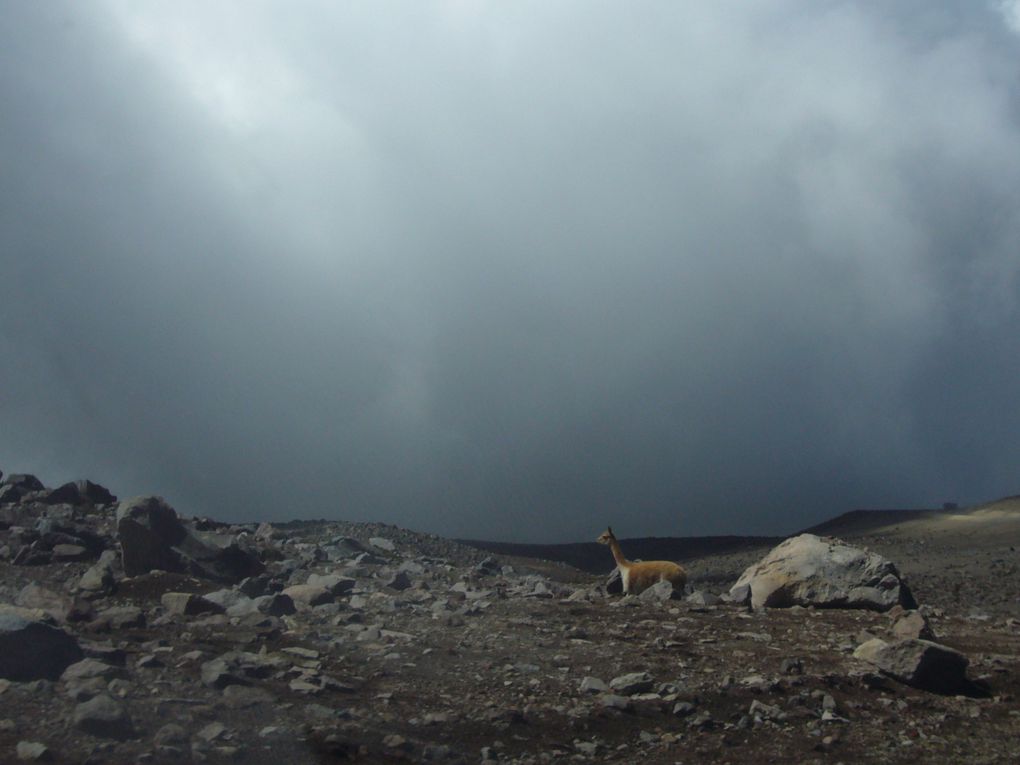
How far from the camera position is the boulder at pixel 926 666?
11289 millimetres

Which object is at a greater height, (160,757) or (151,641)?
(151,641)

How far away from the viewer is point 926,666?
11.3 metres

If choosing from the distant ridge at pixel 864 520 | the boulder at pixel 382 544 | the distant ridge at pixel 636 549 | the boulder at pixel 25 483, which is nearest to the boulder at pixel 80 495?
the boulder at pixel 25 483

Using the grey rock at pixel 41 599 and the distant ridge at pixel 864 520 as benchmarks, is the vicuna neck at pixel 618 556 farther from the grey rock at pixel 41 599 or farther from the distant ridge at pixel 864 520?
the distant ridge at pixel 864 520

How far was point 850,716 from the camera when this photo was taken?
10.4m

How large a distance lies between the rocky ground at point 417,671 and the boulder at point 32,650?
0.7 inches

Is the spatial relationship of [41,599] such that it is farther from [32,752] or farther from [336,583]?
[32,752]

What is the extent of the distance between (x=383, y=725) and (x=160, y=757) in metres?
1.93

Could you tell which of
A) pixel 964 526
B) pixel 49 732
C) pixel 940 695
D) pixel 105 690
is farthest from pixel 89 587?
pixel 964 526

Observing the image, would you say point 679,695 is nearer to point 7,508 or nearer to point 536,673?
point 536,673

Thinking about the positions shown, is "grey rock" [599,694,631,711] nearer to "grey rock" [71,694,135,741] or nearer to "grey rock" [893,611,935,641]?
"grey rock" [71,694,135,741]

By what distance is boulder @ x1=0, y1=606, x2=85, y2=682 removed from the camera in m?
9.05

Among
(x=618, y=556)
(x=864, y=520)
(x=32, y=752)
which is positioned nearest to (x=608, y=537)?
(x=618, y=556)

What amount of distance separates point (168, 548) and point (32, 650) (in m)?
6.59
